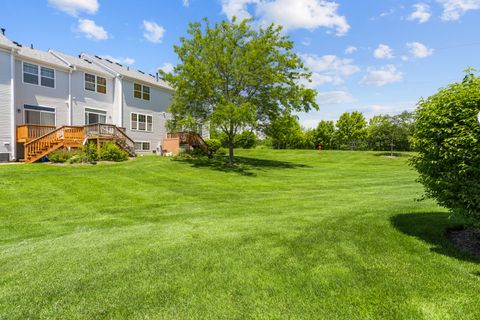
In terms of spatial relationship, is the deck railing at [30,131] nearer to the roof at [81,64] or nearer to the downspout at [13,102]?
the downspout at [13,102]

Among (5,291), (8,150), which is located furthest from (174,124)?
(5,291)

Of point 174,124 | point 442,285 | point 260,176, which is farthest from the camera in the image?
point 174,124

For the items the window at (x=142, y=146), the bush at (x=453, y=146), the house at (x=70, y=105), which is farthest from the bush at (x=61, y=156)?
the bush at (x=453, y=146)

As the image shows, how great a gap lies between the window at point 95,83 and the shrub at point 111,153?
6754mm

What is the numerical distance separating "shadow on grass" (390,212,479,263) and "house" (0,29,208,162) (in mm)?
17062

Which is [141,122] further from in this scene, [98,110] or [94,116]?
[94,116]

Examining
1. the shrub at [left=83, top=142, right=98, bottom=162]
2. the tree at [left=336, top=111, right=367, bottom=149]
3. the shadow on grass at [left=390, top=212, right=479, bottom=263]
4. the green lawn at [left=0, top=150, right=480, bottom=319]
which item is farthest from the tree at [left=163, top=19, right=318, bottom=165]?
the tree at [left=336, top=111, right=367, bottom=149]

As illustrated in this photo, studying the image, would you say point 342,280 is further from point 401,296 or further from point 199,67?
point 199,67

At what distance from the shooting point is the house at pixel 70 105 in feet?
54.9

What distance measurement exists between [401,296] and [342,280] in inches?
25.4

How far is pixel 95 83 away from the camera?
21.8m

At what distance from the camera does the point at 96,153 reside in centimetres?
1662

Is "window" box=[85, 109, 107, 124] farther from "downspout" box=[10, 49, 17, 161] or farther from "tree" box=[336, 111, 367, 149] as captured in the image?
"tree" box=[336, 111, 367, 149]

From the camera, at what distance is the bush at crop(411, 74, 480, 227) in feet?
13.7
